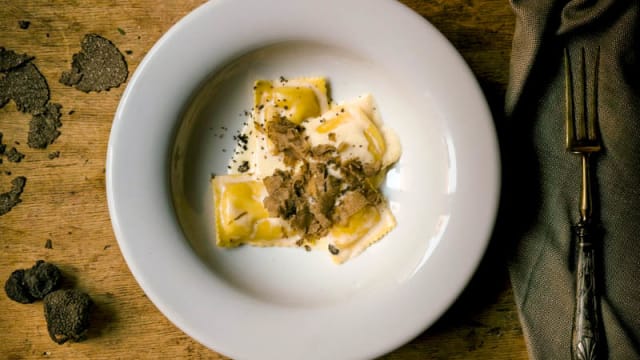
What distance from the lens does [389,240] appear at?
60.5 inches

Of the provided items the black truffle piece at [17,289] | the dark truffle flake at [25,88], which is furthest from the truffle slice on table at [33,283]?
the dark truffle flake at [25,88]

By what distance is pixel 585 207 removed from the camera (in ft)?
4.64

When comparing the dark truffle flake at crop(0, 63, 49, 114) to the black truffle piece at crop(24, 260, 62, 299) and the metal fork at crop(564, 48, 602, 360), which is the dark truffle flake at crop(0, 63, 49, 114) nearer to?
the black truffle piece at crop(24, 260, 62, 299)

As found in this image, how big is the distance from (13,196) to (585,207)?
1.41 m

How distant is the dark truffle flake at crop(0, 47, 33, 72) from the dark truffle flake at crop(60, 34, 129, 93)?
11cm

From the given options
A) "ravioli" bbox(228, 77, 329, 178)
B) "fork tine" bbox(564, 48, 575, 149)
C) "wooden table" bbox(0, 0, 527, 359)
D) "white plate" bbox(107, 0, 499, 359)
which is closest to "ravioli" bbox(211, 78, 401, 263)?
"ravioli" bbox(228, 77, 329, 178)

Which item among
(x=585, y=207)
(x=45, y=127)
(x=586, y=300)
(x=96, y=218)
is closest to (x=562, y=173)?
(x=585, y=207)

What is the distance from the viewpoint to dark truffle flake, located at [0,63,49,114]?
157 centimetres

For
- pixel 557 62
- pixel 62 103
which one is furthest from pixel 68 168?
pixel 557 62

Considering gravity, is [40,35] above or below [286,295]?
above

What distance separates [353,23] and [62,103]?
0.78m

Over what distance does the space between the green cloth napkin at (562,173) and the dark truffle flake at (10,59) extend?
1.20 m

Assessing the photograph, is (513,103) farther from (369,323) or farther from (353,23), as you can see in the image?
(369,323)

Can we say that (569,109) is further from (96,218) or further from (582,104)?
(96,218)
